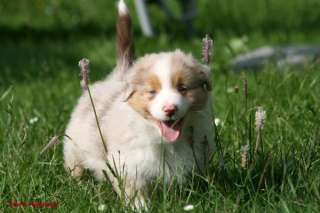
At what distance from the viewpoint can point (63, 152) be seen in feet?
16.3

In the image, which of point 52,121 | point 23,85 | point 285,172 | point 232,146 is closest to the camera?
point 285,172

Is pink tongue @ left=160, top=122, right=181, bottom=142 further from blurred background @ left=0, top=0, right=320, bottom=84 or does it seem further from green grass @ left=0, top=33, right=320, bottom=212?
blurred background @ left=0, top=0, right=320, bottom=84

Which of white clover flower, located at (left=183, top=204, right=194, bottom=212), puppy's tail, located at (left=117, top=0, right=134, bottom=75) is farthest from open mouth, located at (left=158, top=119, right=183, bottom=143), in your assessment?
puppy's tail, located at (left=117, top=0, right=134, bottom=75)

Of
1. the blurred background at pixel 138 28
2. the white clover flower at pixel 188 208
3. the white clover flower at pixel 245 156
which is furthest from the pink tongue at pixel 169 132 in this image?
the blurred background at pixel 138 28

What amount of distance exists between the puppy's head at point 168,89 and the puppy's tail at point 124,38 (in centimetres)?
47

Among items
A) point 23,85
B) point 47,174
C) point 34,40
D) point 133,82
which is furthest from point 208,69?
point 34,40

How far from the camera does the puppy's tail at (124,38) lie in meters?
4.45

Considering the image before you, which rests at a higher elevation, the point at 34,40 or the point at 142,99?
the point at 142,99

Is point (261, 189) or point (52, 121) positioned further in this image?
point (52, 121)

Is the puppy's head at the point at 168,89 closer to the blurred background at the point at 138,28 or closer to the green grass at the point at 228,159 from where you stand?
the green grass at the point at 228,159

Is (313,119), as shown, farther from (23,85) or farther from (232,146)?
(23,85)

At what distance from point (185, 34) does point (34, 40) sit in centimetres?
273

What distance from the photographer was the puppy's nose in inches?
144

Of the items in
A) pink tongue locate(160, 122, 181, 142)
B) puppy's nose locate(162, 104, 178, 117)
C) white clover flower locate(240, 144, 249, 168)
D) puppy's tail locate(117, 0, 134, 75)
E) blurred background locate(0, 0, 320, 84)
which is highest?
puppy's tail locate(117, 0, 134, 75)
